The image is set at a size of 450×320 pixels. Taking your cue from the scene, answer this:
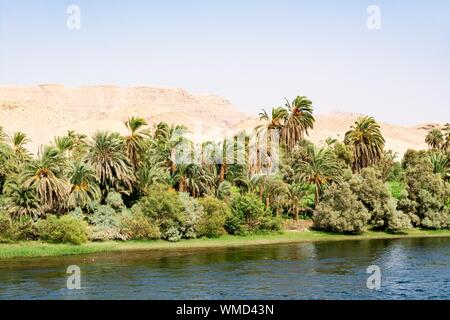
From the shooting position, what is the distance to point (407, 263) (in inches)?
2048

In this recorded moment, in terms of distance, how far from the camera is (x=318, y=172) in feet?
253

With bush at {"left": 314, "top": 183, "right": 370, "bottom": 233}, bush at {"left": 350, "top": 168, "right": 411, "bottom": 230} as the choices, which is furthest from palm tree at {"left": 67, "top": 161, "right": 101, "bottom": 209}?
bush at {"left": 350, "top": 168, "right": 411, "bottom": 230}

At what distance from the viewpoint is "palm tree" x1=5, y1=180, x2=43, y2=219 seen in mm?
60281

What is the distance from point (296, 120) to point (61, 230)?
1551 inches

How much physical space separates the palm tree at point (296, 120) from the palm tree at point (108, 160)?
26.8 metres

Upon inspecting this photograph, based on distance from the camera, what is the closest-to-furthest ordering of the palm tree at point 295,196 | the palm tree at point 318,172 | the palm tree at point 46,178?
the palm tree at point 46,178
the palm tree at point 295,196
the palm tree at point 318,172

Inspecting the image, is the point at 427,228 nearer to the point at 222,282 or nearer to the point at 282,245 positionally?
the point at 282,245

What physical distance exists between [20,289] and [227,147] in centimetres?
4000

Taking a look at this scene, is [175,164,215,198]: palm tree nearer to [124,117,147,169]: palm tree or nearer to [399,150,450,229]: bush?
[124,117,147,169]: palm tree

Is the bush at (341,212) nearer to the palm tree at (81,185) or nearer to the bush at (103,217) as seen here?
the bush at (103,217)

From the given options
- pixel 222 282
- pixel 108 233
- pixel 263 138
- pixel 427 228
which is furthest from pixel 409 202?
pixel 222 282

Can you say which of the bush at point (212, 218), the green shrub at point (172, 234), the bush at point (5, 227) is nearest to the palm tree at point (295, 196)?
the bush at point (212, 218)

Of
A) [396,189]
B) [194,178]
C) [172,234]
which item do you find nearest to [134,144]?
[194,178]

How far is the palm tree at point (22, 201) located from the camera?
60.3m
